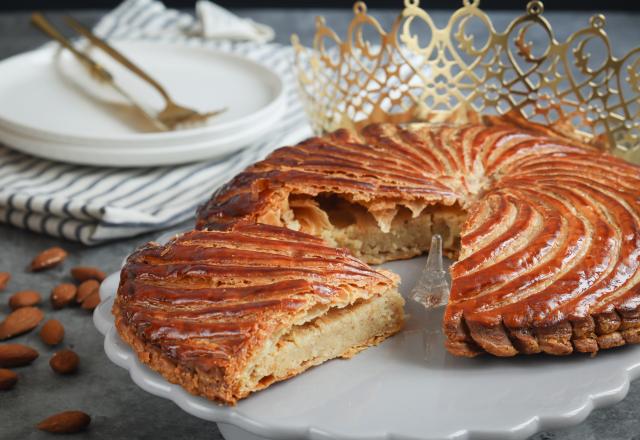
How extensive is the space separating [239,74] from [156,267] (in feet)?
10.3

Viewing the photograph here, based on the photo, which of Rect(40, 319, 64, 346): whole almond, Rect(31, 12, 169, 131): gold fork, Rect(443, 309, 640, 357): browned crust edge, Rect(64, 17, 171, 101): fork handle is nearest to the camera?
Rect(443, 309, 640, 357): browned crust edge

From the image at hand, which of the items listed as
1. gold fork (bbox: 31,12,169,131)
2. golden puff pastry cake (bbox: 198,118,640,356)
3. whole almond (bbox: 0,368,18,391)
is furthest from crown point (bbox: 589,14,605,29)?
whole almond (bbox: 0,368,18,391)

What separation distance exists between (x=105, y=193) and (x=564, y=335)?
2.93 m

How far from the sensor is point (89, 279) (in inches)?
175

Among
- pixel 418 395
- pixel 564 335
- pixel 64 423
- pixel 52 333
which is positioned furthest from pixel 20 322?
pixel 564 335

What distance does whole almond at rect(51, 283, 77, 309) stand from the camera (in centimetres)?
425

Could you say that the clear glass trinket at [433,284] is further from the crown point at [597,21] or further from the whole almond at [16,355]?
the whole almond at [16,355]

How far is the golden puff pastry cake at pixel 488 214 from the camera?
3.16 m

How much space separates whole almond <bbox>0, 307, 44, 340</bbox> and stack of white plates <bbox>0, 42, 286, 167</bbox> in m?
1.32

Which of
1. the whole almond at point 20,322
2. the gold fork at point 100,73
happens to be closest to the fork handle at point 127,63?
the gold fork at point 100,73

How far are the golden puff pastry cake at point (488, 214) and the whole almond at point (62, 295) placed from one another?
832 millimetres

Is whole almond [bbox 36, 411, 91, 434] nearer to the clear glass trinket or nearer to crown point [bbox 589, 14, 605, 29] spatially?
the clear glass trinket

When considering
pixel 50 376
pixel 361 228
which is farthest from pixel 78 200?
pixel 361 228

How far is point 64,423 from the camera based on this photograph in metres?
3.37
